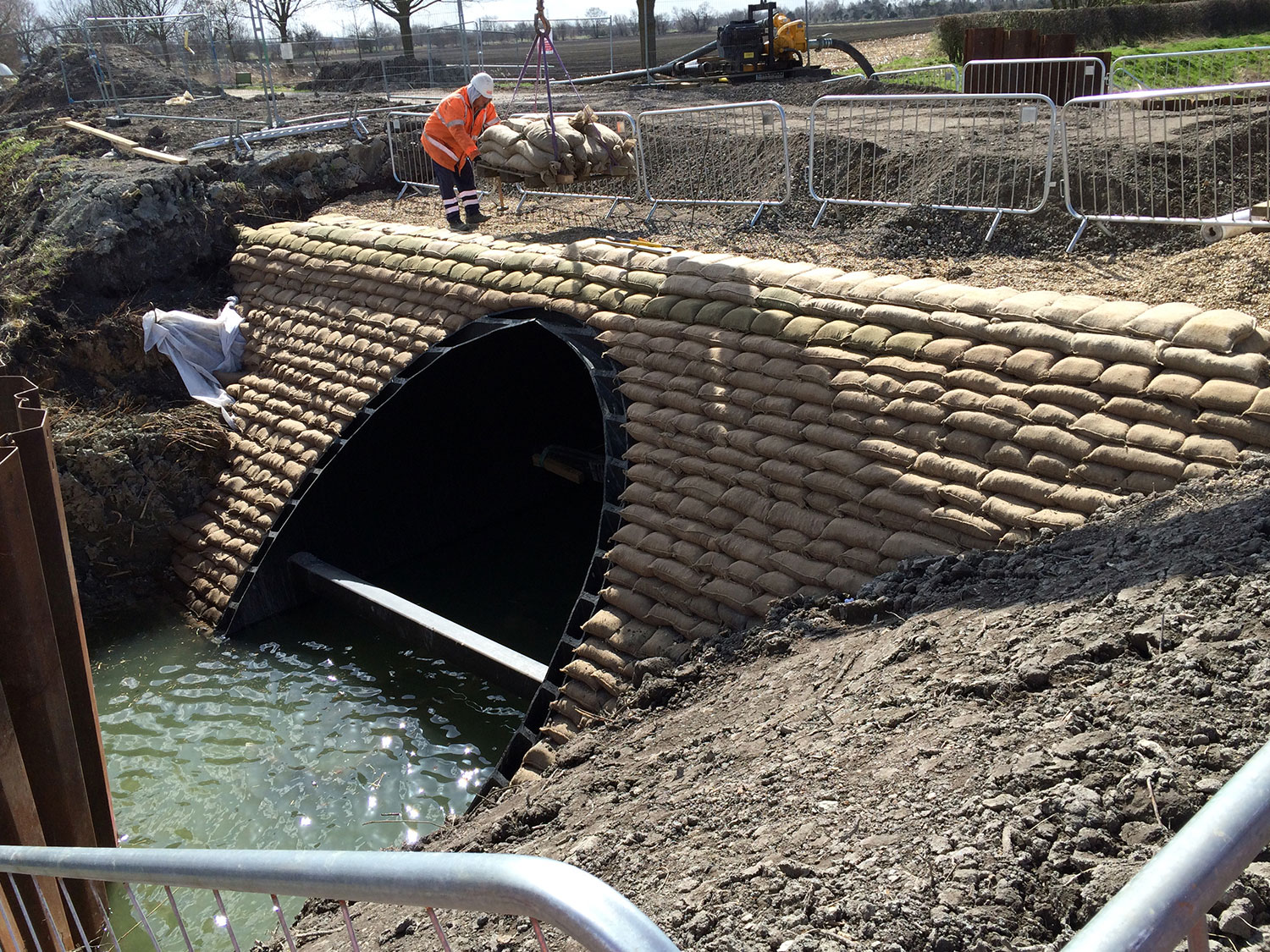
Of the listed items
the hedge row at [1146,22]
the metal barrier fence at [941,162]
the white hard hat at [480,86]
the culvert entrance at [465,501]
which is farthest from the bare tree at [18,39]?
the hedge row at [1146,22]

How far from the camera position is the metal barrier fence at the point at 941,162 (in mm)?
8406

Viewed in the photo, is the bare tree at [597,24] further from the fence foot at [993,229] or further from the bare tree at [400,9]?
the fence foot at [993,229]

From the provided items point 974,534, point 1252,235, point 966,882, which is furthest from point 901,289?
point 966,882

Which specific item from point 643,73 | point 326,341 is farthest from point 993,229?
point 643,73

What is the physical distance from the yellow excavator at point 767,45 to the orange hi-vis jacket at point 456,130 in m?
10.8

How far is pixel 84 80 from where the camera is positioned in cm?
1964

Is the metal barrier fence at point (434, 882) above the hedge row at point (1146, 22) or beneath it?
beneath

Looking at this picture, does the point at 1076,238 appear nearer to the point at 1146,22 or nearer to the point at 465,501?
the point at 465,501

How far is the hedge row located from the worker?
1546 cm

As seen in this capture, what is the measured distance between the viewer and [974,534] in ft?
15.8

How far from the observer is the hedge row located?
22.1 m

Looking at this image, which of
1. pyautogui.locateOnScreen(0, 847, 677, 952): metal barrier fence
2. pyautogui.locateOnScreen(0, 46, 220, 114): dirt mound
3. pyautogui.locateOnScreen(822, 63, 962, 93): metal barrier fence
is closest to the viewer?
pyautogui.locateOnScreen(0, 847, 677, 952): metal barrier fence

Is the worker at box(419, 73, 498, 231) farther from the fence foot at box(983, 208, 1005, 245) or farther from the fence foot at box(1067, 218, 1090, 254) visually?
Answer: the fence foot at box(1067, 218, 1090, 254)

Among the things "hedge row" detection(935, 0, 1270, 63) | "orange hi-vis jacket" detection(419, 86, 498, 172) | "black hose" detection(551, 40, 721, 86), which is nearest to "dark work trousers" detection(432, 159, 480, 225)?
"orange hi-vis jacket" detection(419, 86, 498, 172)
